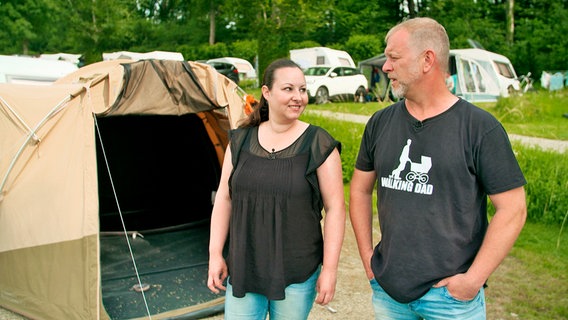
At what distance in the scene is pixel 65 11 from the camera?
30000 mm

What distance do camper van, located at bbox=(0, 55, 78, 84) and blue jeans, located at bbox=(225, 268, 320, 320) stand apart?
6761 mm

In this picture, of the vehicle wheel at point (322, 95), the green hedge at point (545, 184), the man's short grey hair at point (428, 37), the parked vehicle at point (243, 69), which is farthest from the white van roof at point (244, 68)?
the man's short grey hair at point (428, 37)

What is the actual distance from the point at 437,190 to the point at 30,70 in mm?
7860

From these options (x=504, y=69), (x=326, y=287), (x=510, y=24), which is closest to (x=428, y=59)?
(x=326, y=287)

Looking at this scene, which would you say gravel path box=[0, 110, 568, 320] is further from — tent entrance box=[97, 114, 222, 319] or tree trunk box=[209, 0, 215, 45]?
tree trunk box=[209, 0, 215, 45]

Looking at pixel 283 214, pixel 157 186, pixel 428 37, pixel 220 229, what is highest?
pixel 428 37

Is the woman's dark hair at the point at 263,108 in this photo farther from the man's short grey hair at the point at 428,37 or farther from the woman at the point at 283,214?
the man's short grey hair at the point at 428,37

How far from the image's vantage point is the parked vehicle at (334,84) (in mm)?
16547

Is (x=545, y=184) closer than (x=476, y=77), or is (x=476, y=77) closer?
(x=545, y=184)

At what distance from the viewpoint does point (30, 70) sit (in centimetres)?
811

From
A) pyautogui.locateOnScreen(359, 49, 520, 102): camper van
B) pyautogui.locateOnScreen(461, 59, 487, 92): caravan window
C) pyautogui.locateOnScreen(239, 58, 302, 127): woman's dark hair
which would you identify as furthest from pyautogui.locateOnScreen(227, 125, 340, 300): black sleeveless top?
pyautogui.locateOnScreen(461, 59, 487, 92): caravan window

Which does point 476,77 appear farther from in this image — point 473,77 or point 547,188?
point 547,188

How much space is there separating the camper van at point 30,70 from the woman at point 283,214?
664 cm

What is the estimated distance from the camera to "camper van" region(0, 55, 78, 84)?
7.75m
